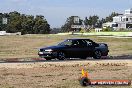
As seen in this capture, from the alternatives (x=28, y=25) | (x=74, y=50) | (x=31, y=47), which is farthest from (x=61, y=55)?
(x=28, y=25)

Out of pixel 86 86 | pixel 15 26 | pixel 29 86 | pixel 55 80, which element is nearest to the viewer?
pixel 86 86

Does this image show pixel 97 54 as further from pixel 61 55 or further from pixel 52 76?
pixel 52 76

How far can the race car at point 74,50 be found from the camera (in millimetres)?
29125

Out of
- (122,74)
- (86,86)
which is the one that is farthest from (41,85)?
(122,74)

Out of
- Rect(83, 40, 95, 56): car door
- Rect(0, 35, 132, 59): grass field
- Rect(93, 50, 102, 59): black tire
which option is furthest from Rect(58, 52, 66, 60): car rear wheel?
Rect(0, 35, 132, 59): grass field

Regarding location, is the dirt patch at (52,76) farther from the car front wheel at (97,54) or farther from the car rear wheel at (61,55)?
the car front wheel at (97,54)

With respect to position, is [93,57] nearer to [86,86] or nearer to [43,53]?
[43,53]

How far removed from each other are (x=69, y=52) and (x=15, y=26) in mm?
150896

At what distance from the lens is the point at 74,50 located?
29781mm

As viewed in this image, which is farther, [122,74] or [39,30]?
[39,30]

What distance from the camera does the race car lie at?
95.6 ft

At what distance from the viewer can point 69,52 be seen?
29469 millimetres

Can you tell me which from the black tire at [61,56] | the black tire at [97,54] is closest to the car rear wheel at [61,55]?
the black tire at [61,56]

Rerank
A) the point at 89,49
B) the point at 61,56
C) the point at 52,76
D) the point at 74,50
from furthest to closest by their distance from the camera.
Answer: the point at 89,49 < the point at 74,50 < the point at 61,56 < the point at 52,76
